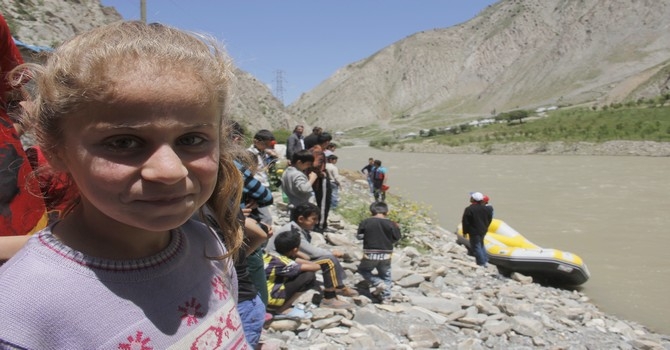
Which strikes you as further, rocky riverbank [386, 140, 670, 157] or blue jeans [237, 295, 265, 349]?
rocky riverbank [386, 140, 670, 157]

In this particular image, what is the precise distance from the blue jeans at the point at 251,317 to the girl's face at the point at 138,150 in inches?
101

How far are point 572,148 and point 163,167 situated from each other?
42.1m

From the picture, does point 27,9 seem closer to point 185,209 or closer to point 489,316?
point 489,316

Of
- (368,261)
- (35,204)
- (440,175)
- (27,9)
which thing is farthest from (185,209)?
(440,175)

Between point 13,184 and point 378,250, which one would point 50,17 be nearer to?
point 378,250

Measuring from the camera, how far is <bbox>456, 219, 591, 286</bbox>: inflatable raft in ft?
29.9

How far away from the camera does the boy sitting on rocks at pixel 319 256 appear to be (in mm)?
5594

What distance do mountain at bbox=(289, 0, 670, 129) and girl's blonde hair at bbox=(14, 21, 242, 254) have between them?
65943 millimetres

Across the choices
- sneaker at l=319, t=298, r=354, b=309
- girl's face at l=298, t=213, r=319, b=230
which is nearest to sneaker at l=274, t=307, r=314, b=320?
sneaker at l=319, t=298, r=354, b=309

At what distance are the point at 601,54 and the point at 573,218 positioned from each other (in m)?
82.4

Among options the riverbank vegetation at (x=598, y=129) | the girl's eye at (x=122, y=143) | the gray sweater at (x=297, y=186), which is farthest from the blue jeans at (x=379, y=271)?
the riverbank vegetation at (x=598, y=129)

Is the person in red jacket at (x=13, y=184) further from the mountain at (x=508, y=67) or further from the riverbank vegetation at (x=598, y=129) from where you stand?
the mountain at (x=508, y=67)

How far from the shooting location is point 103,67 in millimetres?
1048

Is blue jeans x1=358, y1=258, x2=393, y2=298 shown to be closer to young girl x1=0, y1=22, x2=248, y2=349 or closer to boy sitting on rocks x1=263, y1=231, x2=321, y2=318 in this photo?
boy sitting on rocks x1=263, y1=231, x2=321, y2=318
